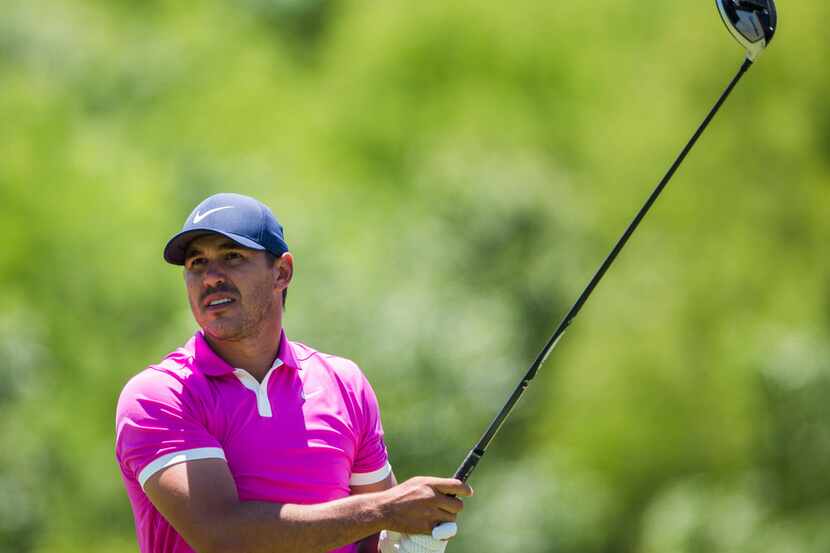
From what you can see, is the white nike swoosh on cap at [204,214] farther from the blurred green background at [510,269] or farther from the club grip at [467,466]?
the blurred green background at [510,269]

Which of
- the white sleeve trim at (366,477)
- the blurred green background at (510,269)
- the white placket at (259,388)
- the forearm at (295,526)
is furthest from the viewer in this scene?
the blurred green background at (510,269)

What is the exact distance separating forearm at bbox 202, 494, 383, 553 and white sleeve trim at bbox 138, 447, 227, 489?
116 millimetres

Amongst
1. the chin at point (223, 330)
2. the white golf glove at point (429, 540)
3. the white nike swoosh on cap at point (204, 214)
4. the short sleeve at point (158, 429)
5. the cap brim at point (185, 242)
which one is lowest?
the white golf glove at point (429, 540)

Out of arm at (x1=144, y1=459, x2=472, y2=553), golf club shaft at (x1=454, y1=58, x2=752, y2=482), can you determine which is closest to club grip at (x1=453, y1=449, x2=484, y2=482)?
golf club shaft at (x1=454, y1=58, x2=752, y2=482)

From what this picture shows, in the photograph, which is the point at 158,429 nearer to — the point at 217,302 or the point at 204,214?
the point at 217,302

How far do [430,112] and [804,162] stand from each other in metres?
7.96

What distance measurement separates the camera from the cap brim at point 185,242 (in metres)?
2.71

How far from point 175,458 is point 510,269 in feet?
48.4

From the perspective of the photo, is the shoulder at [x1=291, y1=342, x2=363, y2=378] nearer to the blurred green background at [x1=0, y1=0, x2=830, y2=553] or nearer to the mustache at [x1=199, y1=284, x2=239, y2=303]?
the mustache at [x1=199, y1=284, x2=239, y2=303]

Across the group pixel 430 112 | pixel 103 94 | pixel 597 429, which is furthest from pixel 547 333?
pixel 103 94

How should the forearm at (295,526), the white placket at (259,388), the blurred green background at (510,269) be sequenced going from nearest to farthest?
1. the forearm at (295,526)
2. the white placket at (259,388)
3. the blurred green background at (510,269)

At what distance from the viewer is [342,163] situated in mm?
21766

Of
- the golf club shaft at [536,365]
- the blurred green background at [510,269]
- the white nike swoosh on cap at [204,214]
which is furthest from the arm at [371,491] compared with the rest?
the blurred green background at [510,269]

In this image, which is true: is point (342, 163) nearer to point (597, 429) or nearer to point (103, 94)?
point (103, 94)
